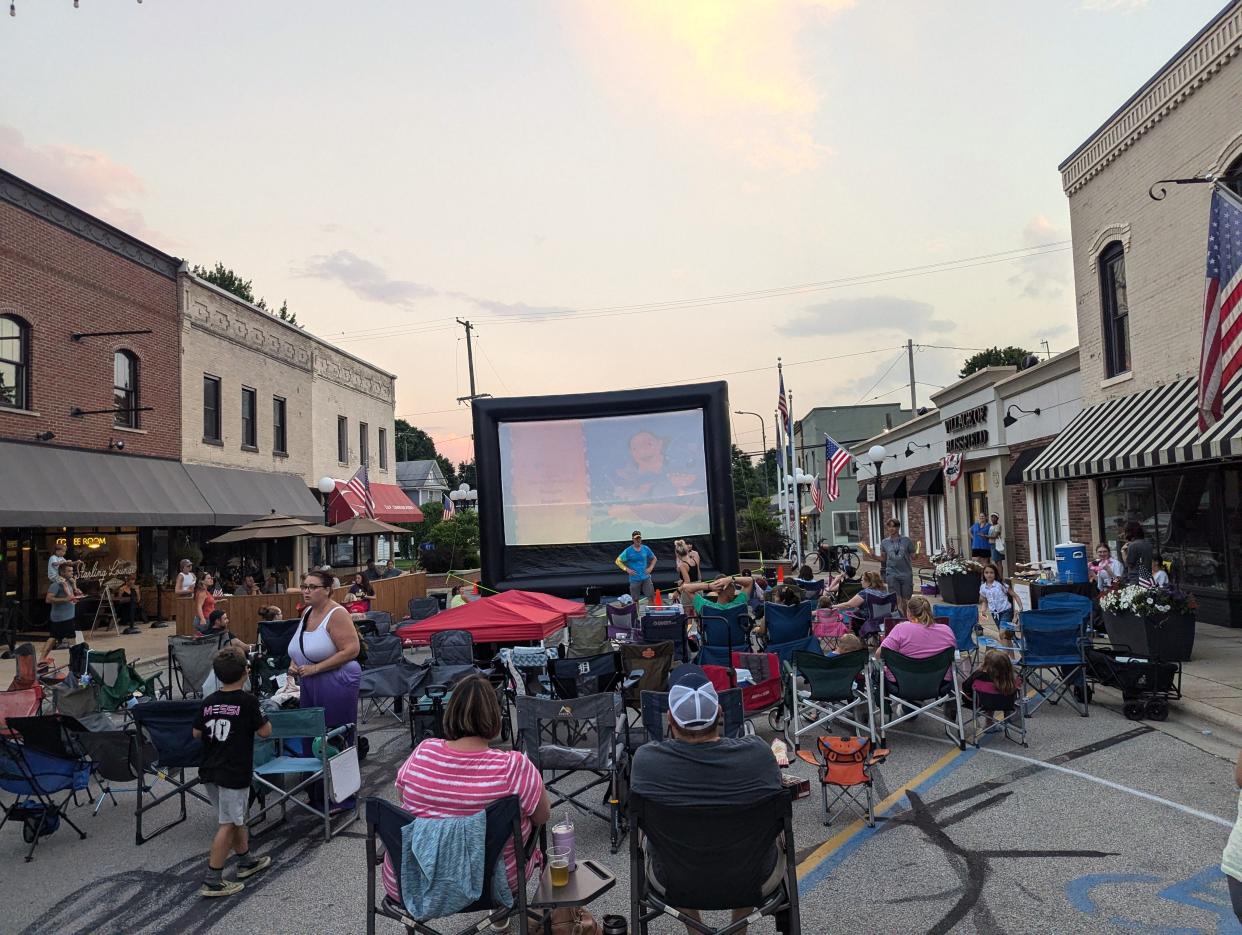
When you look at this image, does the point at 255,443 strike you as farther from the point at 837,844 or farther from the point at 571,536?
the point at 837,844

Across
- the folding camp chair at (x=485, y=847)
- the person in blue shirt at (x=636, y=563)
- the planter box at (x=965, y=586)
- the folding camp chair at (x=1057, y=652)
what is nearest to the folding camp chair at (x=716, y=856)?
the folding camp chair at (x=485, y=847)

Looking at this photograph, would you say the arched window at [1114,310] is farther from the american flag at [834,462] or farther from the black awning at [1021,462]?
the american flag at [834,462]

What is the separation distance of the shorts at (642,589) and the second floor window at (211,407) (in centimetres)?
1311

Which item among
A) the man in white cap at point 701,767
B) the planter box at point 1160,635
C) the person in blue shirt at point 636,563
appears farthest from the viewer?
the person in blue shirt at point 636,563

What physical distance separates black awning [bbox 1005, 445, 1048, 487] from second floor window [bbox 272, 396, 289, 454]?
66.9 ft

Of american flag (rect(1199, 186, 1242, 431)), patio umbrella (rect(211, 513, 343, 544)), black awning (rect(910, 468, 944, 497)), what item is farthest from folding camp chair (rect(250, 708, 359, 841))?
black awning (rect(910, 468, 944, 497))

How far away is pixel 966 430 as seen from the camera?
24.5 m

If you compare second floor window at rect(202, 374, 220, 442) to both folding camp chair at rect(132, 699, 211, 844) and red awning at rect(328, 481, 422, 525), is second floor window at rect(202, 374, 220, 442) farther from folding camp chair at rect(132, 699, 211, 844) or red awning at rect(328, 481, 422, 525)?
folding camp chair at rect(132, 699, 211, 844)

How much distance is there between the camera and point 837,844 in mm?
5297

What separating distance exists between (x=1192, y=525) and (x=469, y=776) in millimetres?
13735

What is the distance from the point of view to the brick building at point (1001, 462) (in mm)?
18484

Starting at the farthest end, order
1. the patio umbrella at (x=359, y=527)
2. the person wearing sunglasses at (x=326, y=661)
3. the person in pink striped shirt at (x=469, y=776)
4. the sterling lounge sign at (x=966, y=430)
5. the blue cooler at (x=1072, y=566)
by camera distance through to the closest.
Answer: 1. the sterling lounge sign at (x=966, y=430)
2. the patio umbrella at (x=359, y=527)
3. the blue cooler at (x=1072, y=566)
4. the person wearing sunglasses at (x=326, y=661)
5. the person in pink striped shirt at (x=469, y=776)

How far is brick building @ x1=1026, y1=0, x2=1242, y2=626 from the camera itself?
11.8 m

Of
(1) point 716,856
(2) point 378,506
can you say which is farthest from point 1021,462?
(2) point 378,506
